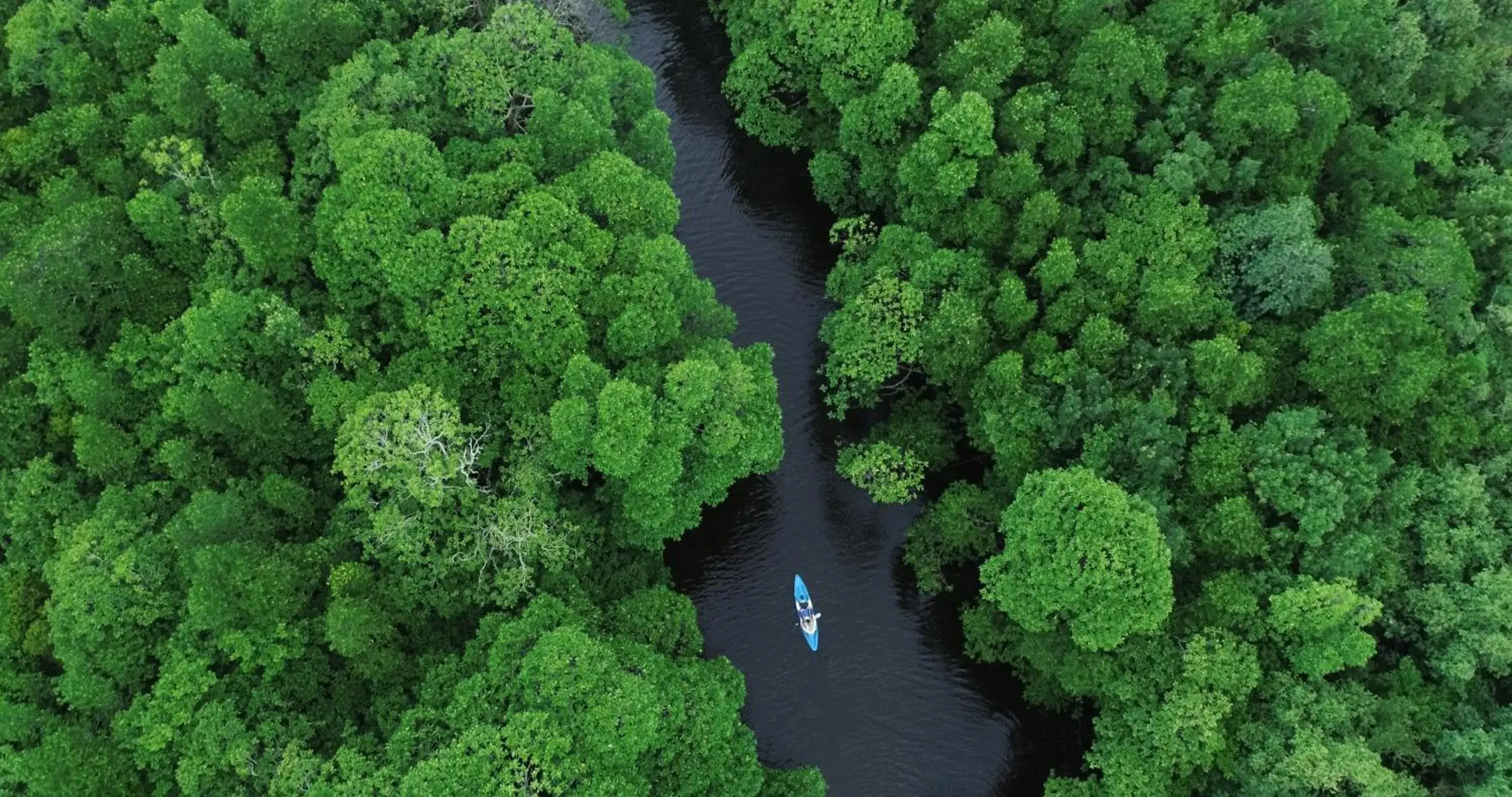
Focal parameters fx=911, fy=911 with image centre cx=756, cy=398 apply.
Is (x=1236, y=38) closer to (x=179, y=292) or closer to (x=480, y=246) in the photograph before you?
(x=480, y=246)

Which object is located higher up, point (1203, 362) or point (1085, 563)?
point (1203, 362)

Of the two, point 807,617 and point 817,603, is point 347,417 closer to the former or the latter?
point 807,617

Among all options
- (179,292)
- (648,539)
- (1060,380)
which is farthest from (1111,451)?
(179,292)

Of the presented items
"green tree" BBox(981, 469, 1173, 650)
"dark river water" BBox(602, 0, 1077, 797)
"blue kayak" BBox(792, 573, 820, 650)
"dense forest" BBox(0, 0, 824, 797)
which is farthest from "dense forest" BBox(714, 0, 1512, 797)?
"dense forest" BBox(0, 0, 824, 797)

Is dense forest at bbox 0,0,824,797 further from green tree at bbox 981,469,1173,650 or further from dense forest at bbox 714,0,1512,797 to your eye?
green tree at bbox 981,469,1173,650

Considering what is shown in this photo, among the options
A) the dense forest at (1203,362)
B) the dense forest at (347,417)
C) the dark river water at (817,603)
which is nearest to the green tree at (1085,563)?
the dense forest at (1203,362)

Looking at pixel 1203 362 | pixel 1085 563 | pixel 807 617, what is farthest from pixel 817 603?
pixel 1203 362

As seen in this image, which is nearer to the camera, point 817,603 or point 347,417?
point 347,417
